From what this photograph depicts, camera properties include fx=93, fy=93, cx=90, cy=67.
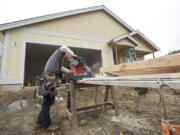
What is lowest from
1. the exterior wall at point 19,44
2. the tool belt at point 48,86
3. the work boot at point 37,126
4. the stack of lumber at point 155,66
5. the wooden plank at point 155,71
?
the work boot at point 37,126

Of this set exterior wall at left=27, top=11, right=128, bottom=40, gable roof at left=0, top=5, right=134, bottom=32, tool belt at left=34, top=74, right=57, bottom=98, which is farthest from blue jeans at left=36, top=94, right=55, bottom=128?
exterior wall at left=27, top=11, right=128, bottom=40

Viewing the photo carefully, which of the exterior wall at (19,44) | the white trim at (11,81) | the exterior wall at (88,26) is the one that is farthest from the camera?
the exterior wall at (88,26)

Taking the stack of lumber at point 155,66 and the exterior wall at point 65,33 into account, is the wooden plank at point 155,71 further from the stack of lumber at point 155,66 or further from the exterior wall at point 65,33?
the exterior wall at point 65,33

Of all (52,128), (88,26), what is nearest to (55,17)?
(88,26)

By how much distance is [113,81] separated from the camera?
118 cm

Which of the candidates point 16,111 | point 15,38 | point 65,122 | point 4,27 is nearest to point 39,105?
point 16,111

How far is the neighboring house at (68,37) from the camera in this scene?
4363 mm

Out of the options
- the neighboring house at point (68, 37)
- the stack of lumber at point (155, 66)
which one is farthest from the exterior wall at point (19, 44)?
the stack of lumber at point (155, 66)

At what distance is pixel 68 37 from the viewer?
5.91 metres

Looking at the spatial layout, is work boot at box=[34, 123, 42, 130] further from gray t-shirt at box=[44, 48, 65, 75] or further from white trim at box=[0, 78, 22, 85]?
white trim at box=[0, 78, 22, 85]

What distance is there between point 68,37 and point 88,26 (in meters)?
1.83

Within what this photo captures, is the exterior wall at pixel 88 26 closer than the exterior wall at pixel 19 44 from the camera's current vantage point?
No

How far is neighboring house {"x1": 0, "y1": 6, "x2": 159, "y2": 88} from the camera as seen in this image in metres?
4.36

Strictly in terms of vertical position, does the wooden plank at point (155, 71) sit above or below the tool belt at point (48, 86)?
above
